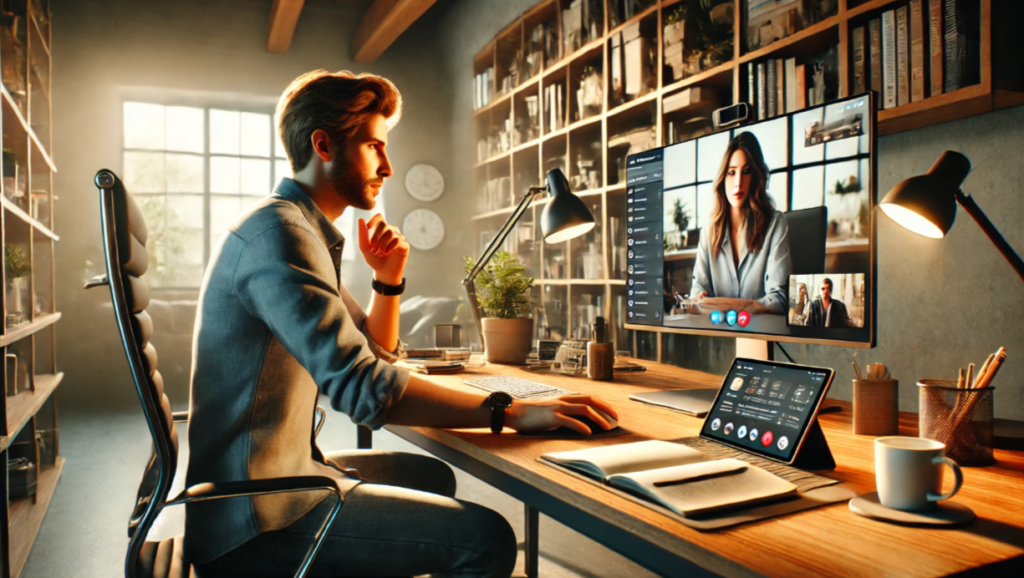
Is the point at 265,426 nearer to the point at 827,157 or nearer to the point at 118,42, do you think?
the point at 827,157

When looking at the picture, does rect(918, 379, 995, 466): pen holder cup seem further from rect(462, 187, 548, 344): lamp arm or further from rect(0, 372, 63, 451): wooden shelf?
rect(0, 372, 63, 451): wooden shelf

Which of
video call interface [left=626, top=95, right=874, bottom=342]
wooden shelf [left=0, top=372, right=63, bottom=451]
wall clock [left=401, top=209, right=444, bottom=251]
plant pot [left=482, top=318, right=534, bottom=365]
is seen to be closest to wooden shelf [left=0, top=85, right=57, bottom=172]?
wooden shelf [left=0, top=372, right=63, bottom=451]

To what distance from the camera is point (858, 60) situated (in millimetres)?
2193

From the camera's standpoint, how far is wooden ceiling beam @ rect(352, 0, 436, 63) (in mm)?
5266

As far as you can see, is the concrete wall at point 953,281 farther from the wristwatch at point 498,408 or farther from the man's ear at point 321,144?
the man's ear at point 321,144

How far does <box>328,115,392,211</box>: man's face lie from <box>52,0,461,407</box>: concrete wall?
4935 millimetres

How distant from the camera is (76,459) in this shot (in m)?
3.75

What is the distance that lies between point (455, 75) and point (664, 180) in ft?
17.5

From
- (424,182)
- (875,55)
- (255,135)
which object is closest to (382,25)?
(424,182)

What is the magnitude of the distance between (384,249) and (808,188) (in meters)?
1.03

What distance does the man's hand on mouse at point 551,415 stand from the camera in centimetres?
112

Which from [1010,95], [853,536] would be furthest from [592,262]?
[853,536]

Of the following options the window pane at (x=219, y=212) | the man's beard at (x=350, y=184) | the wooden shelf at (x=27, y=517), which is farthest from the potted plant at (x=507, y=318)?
the window pane at (x=219, y=212)

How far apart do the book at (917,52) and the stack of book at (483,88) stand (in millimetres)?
3837
